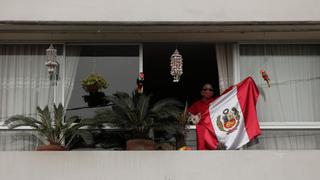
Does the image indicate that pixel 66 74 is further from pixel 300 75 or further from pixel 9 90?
pixel 300 75

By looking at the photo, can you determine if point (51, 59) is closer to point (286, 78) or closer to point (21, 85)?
point (21, 85)

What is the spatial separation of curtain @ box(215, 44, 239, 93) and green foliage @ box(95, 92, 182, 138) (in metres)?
1.07

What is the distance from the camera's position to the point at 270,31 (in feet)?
32.8

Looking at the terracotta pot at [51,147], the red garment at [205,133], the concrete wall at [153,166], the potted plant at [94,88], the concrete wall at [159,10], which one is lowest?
the concrete wall at [153,166]

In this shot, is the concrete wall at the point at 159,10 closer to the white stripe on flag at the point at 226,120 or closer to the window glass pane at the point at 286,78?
the window glass pane at the point at 286,78

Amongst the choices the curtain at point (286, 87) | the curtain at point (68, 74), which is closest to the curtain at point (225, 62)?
the curtain at point (286, 87)

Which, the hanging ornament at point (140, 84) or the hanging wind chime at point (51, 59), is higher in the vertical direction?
the hanging wind chime at point (51, 59)

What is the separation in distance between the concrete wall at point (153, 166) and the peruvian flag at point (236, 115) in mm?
545

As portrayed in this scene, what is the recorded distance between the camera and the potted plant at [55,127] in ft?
30.4

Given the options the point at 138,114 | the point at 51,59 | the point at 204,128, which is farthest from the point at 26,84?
the point at 204,128

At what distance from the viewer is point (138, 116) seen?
9242mm

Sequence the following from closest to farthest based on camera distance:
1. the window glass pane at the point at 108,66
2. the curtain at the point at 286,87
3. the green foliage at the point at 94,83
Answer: the green foliage at the point at 94,83
the curtain at the point at 286,87
the window glass pane at the point at 108,66

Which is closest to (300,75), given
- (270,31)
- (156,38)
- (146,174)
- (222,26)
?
(270,31)

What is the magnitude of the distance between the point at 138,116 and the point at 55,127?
44.8 inches
